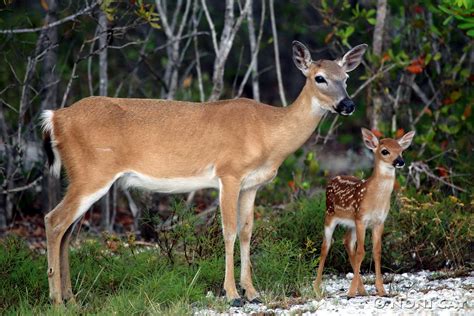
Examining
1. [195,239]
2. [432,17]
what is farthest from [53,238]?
[432,17]

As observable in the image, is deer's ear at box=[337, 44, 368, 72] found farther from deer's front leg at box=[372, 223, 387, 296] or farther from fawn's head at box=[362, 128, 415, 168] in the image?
deer's front leg at box=[372, 223, 387, 296]

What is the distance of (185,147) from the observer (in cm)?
862

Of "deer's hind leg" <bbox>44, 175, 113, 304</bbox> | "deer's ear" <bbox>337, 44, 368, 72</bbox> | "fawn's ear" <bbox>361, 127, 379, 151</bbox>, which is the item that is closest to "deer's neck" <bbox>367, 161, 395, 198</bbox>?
"fawn's ear" <bbox>361, 127, 379, 151</bbox>

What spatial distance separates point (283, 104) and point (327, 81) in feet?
10.8

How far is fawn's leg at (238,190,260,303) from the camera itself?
Result: 8484mm

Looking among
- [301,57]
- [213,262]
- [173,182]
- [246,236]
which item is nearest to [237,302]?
[246,236]

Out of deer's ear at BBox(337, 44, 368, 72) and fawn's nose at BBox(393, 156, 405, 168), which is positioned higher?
deer's ear at BBox(337, 44, 368, 72)

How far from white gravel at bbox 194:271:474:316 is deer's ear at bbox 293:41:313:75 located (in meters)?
1.89

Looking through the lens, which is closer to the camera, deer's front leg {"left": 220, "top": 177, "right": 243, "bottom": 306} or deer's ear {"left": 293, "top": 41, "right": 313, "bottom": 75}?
deer's front leg {"left": 220, "top": 177, "right": 243, "bottom": 306}

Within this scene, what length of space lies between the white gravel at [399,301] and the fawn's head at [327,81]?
1.52 meters

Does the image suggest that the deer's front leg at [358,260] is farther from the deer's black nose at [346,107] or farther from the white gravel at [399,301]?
the deer's black nose at [346,107]

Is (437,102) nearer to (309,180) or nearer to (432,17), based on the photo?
(432,17)

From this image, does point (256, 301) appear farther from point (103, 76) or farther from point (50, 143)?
point (103, 76)

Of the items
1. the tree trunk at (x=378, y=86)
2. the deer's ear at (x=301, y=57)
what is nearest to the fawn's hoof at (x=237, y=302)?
the deer's ear at (x=301, y=57)
